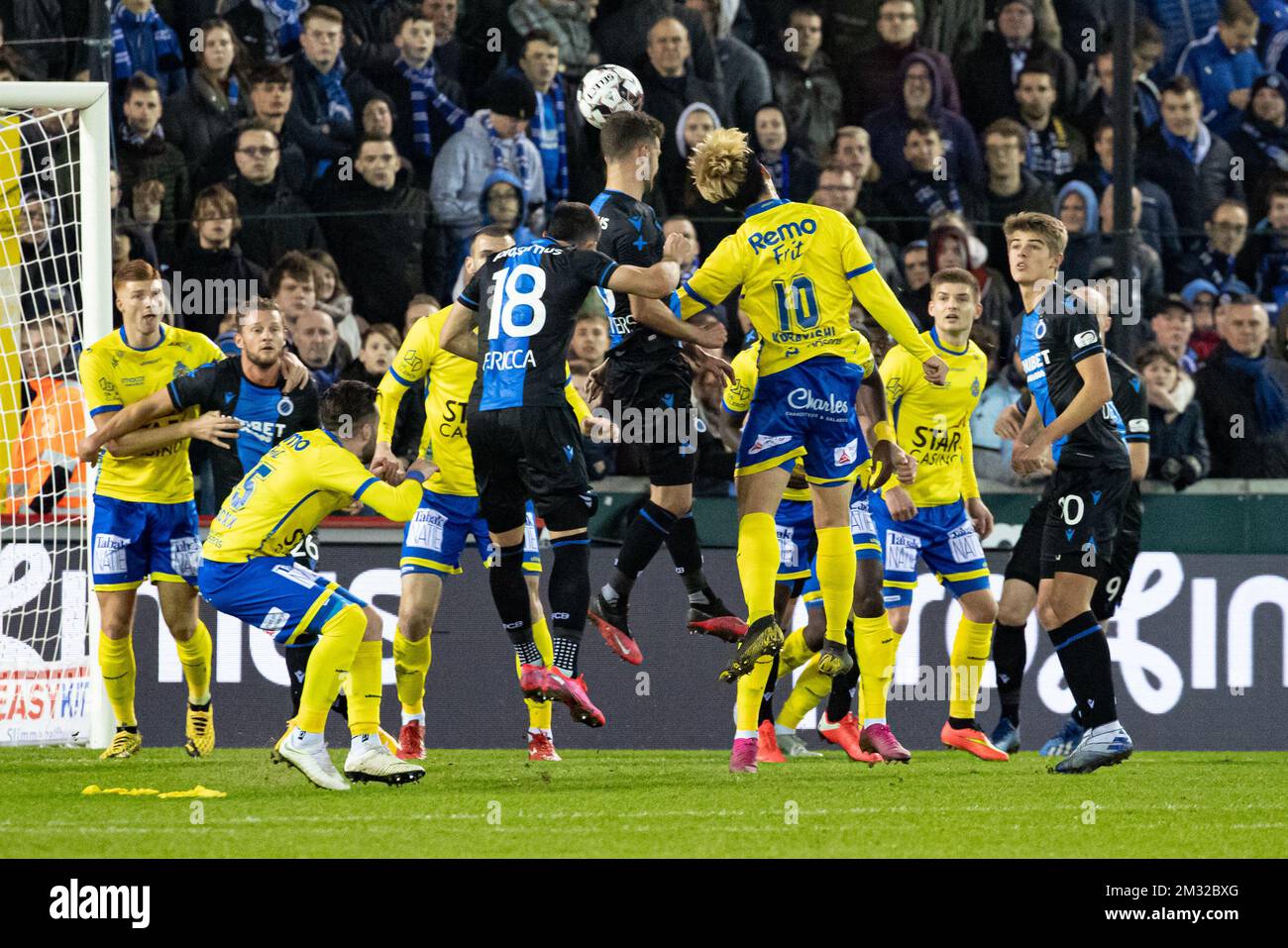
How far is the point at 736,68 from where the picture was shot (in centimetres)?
1173

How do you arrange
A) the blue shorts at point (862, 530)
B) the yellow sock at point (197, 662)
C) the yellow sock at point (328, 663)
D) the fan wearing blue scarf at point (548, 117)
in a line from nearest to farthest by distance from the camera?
the yellow sock at point (328, 663) → the blue shorts at point (862, 530) → the yellow sock at point (197, 662) → the fan wearing blue scarf at point (548, 117)

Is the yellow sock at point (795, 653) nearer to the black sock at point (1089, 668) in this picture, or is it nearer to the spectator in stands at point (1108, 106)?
the black sock at point (1089, 668)

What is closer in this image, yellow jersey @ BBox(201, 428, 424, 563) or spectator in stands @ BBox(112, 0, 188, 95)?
yellow jersey @ BBox(201, 428, 424, 563)

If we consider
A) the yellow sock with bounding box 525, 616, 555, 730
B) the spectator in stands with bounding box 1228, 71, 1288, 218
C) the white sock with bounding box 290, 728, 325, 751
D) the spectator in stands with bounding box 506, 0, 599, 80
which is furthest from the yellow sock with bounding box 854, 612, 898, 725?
the spectator in stands with bounding box 1228, 71, 1288, 218

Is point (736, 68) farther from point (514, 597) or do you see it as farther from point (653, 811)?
point (653, 811)

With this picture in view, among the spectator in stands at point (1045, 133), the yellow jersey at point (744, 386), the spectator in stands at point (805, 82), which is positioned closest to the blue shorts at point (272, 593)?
the yellow jersey at point (744, 386)

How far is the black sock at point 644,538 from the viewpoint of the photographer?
804 cm

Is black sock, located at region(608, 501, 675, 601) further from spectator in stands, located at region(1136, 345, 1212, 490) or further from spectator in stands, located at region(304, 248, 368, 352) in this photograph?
spectator in stands, located at region(1136, 345, 1212, 490)

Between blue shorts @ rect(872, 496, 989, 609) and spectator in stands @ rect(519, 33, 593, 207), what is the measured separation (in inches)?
139

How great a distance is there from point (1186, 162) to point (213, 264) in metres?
6.33

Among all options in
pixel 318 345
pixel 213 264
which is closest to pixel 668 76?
pixel 318 345

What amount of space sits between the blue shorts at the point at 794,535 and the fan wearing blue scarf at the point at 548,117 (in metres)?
3.27

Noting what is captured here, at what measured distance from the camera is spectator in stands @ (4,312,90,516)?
372 inches

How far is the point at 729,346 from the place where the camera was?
11.0 meters
